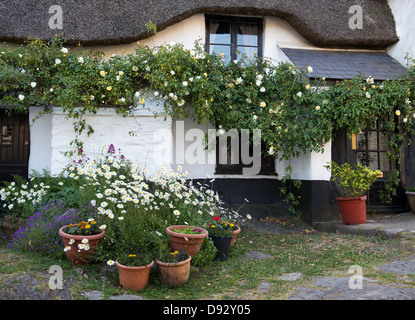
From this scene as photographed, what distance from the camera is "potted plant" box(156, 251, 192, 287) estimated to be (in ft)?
10.2

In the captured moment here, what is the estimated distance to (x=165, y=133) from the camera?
568 cm

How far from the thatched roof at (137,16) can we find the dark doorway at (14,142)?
1341 millimetres

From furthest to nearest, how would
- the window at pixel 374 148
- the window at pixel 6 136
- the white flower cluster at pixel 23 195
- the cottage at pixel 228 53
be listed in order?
the window at pixel 374 148 → the window at pixel 6 136 → the cottage at pixel 228 53 → the white flower cluster at pixel 23 195

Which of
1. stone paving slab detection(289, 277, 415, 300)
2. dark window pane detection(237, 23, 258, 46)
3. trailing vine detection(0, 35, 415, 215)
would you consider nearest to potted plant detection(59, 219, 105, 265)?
stone paving slab detection(289, 277, 415, 300)

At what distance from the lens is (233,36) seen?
6602mm

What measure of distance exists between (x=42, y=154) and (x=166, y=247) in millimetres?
3508

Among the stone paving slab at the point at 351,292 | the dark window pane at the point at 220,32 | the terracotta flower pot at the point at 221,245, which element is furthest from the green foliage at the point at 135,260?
the dark window pane at the point at 220,32

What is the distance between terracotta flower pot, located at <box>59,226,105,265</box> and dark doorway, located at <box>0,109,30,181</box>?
314 cm

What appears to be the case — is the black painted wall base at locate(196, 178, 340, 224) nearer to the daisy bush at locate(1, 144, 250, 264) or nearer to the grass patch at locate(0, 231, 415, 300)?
the grass patch at locate(0, 231, 415, 300)

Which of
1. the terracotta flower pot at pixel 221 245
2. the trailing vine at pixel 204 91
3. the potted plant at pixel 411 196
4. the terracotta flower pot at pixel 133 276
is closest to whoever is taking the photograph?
the terracotta flower pot at pixel 133 276

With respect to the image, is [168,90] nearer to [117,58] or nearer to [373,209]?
[117,58]

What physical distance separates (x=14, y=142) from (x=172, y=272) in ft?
14.6

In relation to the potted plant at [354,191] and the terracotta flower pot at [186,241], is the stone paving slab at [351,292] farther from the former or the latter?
the potted plant at [354,191]

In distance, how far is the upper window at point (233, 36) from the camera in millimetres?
6562
